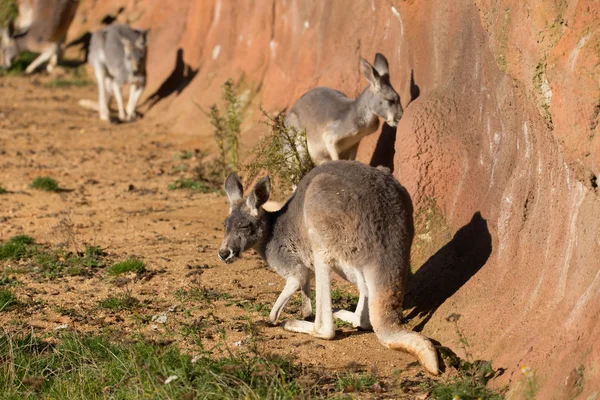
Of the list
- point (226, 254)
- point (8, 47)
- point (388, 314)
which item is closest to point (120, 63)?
point (8, 47)

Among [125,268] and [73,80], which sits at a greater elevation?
[125,268]

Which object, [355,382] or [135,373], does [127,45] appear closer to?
[135,373]

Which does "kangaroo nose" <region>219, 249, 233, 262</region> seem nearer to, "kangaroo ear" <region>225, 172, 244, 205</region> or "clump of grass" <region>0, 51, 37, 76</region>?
"kangaroo ear" <region>225, 172, 244, 205</region>

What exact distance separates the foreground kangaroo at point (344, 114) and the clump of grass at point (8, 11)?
1398 cm

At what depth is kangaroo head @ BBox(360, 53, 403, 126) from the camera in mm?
8555

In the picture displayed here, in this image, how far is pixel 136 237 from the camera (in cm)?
877

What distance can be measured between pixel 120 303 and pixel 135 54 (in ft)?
29.3

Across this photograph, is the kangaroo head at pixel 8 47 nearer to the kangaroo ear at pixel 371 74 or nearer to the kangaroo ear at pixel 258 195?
the kangaroo ear at pixel 371 74

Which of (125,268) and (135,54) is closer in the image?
(125,268)

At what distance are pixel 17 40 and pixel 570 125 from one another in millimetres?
17307

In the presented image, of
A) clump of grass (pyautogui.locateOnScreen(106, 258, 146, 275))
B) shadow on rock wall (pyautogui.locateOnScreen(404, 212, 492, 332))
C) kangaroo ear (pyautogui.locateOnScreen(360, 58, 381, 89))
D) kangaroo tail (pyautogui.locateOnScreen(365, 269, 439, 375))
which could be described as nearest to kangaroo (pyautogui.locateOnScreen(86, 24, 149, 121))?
kangaroo ear (pyautogui.locateOnScreen(360, 58, 381, 89))

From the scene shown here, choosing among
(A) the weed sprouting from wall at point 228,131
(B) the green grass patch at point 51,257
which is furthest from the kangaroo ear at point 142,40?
(B) the green grass patch at point 51,257

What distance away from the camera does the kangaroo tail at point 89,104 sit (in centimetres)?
1605

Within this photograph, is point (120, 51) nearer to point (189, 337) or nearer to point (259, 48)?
point (259, 48)
